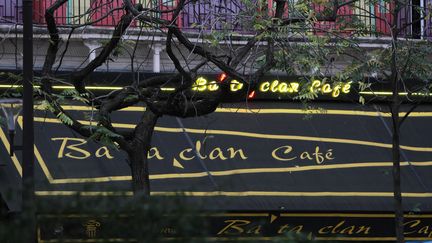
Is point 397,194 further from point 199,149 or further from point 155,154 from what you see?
point 155,154

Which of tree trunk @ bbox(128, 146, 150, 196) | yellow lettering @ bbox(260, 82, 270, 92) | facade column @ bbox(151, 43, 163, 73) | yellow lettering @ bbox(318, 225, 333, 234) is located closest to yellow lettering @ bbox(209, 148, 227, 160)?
yellow lettering @ bbox(260, 82, 270, 92)

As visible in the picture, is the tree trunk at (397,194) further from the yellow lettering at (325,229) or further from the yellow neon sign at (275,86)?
the yellow neon sign at (275,86)

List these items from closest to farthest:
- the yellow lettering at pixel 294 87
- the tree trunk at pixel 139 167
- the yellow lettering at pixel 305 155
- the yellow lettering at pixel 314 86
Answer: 1. the tree trunk at pixel 139 167
2. the yellow lettering at pixel 314 86
3. the yellow lettering at pixel 294 87
4. the yellow lettering at pixel 305 155

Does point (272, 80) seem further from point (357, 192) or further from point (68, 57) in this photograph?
point (68, 57)

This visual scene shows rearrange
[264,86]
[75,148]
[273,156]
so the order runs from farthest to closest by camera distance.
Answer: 1. [264,86]
2. [273,156]
3. [75,148]

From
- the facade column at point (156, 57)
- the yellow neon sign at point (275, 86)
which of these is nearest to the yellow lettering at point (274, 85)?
the yellow neon sign at point (275, 86)

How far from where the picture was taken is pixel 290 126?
11453mm

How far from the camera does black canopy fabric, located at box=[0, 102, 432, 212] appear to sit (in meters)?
10.7

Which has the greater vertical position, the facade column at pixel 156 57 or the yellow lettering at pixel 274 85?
the facade column at pixel 156 57

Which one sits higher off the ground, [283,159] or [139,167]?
[139,167]

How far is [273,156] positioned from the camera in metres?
11.2

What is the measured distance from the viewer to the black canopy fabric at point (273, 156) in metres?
10.7

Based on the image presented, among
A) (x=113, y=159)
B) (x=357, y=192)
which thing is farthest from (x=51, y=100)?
(x=357, y=192)

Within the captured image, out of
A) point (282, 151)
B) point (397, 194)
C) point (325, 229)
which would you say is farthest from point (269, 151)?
point (397, 194)
